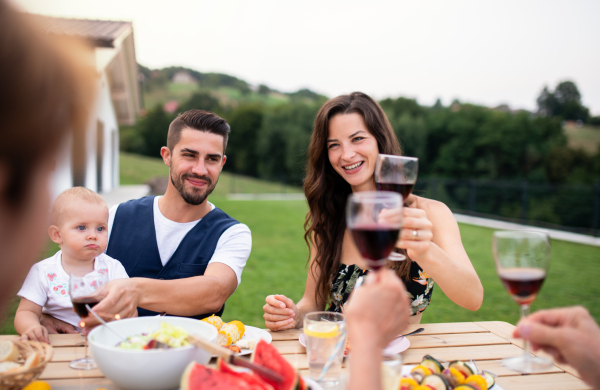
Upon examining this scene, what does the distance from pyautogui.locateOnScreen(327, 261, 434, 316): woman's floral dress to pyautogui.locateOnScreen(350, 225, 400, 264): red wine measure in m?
1.48

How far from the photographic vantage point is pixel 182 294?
1.91 m

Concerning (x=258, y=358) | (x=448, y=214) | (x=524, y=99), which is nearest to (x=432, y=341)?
(x=448, y=214)

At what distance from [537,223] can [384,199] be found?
1617 centimetres

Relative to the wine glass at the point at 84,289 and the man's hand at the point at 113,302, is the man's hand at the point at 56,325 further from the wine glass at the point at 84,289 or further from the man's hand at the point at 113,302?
the wine glass at the point at 84,289

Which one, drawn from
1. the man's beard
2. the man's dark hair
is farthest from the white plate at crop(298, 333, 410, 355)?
the man's dark hair

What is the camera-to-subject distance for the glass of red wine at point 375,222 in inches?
38.2

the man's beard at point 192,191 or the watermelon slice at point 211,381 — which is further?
the man's beard at point 192,191

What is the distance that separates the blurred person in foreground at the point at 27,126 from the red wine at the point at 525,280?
1120mm

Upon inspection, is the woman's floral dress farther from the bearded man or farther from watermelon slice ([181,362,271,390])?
watermelon slice ([181,362,271,390])

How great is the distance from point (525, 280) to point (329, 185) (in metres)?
1.80

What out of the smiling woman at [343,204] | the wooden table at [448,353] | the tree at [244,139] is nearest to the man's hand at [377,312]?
the wooden table at [448,353]

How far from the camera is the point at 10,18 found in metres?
0.29

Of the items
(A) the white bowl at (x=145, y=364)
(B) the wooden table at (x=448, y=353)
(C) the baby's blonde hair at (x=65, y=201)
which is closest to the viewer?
(A) the white bowl at (x=145, y=364)

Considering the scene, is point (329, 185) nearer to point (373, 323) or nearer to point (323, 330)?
point (323, 330)
